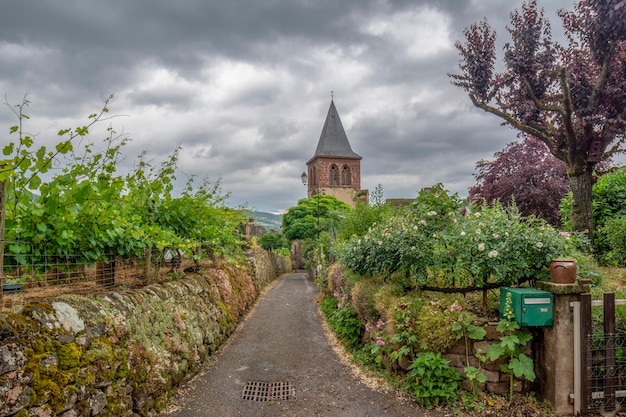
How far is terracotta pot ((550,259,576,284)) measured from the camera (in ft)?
12.2

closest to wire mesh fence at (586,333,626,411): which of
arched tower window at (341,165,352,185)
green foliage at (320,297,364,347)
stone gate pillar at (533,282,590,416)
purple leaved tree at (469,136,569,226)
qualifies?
stone gate pillar at (533,282,590,416)

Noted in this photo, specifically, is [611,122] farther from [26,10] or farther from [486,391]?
[26,10]

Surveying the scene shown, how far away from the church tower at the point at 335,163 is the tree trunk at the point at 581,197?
127ft

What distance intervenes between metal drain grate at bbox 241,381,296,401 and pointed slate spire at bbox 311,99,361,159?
43.6 m

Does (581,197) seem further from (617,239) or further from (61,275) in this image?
(61,275)

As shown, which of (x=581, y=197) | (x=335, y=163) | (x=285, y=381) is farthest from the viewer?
(x=335, y=163)

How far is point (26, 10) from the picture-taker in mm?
3527

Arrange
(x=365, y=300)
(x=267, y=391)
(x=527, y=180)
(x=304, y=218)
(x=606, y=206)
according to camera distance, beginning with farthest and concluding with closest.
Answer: (x=304, y=218), (x=527, y=180), (x=606, y=206), (x=365, y=300), (x=267, y=391)

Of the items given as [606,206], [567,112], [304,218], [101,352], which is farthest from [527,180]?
[304,218]

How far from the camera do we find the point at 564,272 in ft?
12.2

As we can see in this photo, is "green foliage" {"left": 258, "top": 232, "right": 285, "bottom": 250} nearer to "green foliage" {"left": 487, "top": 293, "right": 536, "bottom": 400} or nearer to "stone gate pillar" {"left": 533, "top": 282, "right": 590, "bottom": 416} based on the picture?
"green foliage" {"left": 487, "top": 293, "right": 536, "bottom": 400}

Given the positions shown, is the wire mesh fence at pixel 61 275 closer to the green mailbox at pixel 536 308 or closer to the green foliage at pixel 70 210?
the green foliage at pixel 70 210

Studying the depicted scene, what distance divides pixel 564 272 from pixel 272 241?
28.2 metres

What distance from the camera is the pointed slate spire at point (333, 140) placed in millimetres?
48156
